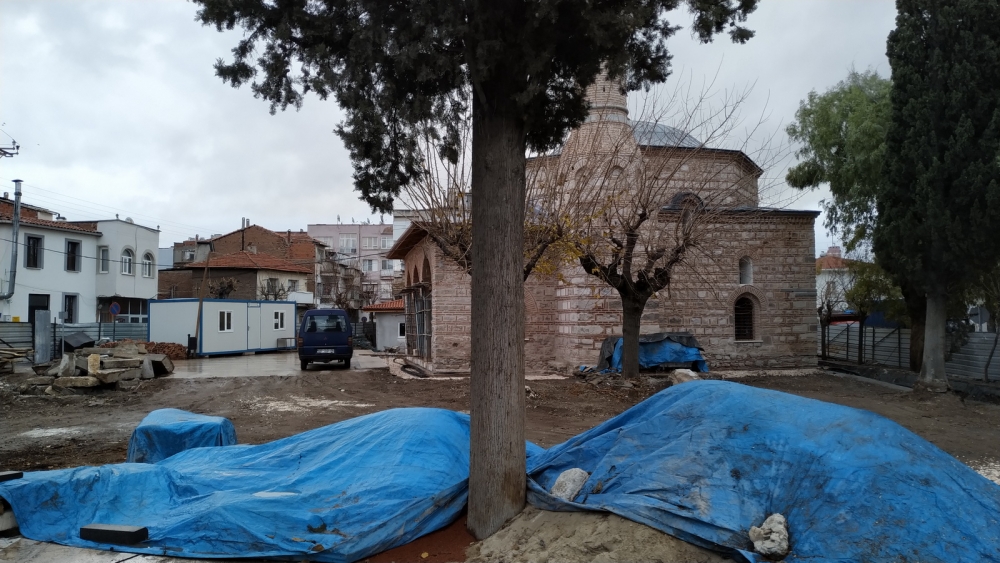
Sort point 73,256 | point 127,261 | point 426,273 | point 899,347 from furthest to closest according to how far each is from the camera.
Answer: point 127,261
point 73,256
point 899,347
point 426,273

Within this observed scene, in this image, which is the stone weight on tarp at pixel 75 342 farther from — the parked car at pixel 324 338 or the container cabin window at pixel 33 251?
the container cabin window at pixel 33 251

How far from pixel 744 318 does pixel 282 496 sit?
18.4 meters

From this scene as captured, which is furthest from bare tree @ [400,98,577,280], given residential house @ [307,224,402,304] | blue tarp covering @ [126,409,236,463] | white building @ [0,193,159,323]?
residential house @ [307,224,402,304]

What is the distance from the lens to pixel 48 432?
10.2 m

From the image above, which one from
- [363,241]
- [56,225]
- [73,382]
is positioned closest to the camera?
[73,382]

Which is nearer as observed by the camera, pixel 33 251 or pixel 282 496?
pixel 282 496

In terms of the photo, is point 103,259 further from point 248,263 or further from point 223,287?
point 248,263

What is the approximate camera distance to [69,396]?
14.2 metres

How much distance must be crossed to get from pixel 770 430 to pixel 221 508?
13.1ft

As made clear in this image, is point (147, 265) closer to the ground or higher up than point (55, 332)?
higher up

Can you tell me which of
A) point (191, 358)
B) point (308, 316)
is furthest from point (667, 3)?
point (191, 358)

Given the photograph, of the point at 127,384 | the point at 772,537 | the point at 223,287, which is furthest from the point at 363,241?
the point at 772,537

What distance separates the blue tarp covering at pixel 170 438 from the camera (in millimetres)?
6387

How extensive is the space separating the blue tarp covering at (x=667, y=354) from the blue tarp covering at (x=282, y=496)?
1320 centimetres
